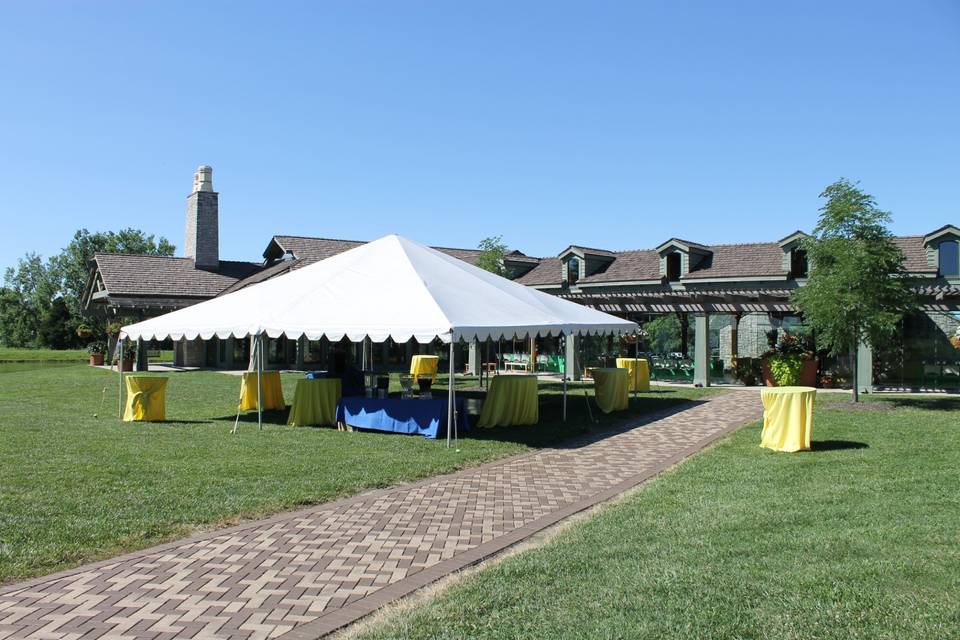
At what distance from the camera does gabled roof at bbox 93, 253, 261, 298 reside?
33.5 meters

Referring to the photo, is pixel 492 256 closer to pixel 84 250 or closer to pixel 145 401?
pixel 145 401

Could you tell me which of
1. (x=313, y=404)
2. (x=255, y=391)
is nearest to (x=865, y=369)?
(x=313, y=404)

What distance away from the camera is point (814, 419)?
14.3 metres

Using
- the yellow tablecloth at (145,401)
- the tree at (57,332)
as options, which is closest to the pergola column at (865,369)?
the yellow tablecloth at (145,401)

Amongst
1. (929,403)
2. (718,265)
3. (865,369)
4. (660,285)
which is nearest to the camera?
(929,403)

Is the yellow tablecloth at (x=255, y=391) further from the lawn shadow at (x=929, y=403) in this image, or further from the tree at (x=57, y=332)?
the tree at (x=57, y=332)

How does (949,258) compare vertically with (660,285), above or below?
above

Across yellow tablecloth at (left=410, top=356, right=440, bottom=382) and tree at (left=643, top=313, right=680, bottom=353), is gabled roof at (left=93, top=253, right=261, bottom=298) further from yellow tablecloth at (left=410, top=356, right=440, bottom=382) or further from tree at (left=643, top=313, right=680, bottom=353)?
tree at (left=643, top=313, right=680, bottom=353)

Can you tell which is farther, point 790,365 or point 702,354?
point 702,354

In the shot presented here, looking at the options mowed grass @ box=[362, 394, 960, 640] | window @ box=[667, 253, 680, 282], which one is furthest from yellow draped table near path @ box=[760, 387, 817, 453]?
window @ box=[667, 253, 680, 282]

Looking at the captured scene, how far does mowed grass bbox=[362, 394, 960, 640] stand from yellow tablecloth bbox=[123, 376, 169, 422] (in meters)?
9.50

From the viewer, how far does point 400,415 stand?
12.8 metres

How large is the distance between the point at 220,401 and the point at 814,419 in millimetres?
12775

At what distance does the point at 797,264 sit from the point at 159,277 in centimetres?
2629
